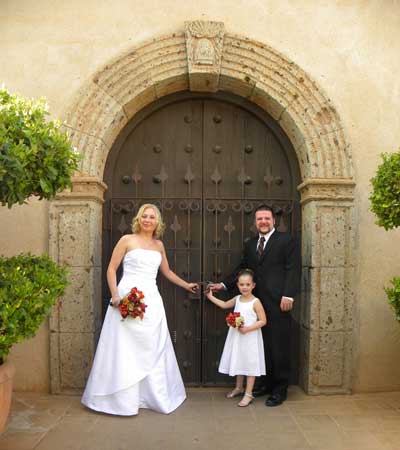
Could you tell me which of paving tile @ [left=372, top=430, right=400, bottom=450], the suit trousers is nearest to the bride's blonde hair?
the suit trousers

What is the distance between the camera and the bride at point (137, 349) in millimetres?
3979

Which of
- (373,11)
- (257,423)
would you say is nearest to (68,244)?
(257,423)

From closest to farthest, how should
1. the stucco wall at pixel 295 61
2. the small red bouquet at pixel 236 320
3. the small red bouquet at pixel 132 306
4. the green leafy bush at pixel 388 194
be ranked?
1. the green leafy bush at pixel 388 194
2. the small red bouquet at pixel 132 306
3. the small red bouquet at pixel 236 320
4. the stucco wall at pixel 295 61

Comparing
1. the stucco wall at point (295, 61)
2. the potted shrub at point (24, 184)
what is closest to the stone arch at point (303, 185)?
the stucco wall at point (295, 61)

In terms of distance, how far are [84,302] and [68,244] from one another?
1.82ft

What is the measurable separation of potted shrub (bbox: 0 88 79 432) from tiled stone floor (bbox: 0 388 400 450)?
65cm

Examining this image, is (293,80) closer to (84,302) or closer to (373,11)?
(373,11)

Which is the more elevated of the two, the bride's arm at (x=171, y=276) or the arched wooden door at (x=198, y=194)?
the arched wooden door at (x=198, y=194)

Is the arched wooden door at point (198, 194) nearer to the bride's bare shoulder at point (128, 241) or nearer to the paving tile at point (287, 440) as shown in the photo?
the bride's bare shoulder at point (128, 241)

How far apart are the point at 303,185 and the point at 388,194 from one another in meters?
1.02

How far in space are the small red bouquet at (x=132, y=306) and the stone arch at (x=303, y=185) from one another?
61 cm

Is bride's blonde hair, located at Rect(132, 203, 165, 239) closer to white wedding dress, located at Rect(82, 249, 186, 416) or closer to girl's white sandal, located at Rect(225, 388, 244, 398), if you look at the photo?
white wedding dress, located at Rect(82, 249, 186, 416)

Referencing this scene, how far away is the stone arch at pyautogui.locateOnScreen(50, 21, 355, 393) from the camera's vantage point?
4457 millimetres

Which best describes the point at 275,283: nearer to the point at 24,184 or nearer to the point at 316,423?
the point at 316,423
